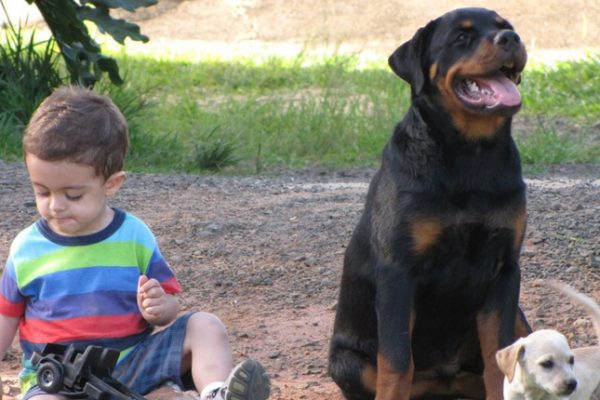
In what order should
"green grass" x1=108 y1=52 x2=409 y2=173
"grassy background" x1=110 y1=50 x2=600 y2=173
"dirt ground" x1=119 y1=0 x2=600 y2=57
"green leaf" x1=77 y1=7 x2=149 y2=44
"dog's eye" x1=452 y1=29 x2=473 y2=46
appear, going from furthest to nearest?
"dirt ground" x1=119 y1=0 x2=600 y2=57 → "green grass" x1=108 y1=52 x2=409 y2=173 → "grassy background" x1=110 y1=50 x2=600 y2=173 → "green leaf" x1=77 y1=7 x2=149 y2=44 → "dog's eye" x1=452 y1=29 x2=473 y2=46

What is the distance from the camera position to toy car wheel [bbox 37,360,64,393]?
354 cm

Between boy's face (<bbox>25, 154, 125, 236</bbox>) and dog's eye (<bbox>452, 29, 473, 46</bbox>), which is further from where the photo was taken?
dog's eye (<bbox>452, 29, 473, 46</bbox>)

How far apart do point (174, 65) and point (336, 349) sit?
948 centimetres

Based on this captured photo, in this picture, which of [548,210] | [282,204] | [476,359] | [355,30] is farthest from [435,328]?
[355,30]

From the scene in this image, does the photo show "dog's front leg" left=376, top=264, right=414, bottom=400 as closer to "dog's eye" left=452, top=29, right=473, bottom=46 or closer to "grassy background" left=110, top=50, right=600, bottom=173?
"dog's eye" left=452, top=29, right=473, bottom=46

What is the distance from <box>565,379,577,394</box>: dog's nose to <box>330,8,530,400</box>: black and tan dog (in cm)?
35

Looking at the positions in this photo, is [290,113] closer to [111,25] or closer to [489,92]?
[111,25]

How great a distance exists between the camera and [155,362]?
3822 mm

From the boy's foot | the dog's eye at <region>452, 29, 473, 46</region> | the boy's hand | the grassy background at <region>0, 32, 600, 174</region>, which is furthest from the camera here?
the grassy background at <region>0, 32, 600, 174</region>

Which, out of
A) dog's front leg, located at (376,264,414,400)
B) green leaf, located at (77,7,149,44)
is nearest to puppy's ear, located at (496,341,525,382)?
dog's front leg, located at (376,264,414,400)

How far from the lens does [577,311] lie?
4980 mm

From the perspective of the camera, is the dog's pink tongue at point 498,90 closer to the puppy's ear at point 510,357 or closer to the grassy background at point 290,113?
the puppy's ear at point 510,357

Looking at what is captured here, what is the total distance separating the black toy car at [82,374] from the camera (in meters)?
3.52

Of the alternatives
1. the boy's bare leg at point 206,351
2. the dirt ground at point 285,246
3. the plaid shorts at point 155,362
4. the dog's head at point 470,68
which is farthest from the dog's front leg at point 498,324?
the plaid shorts at point 155,362
